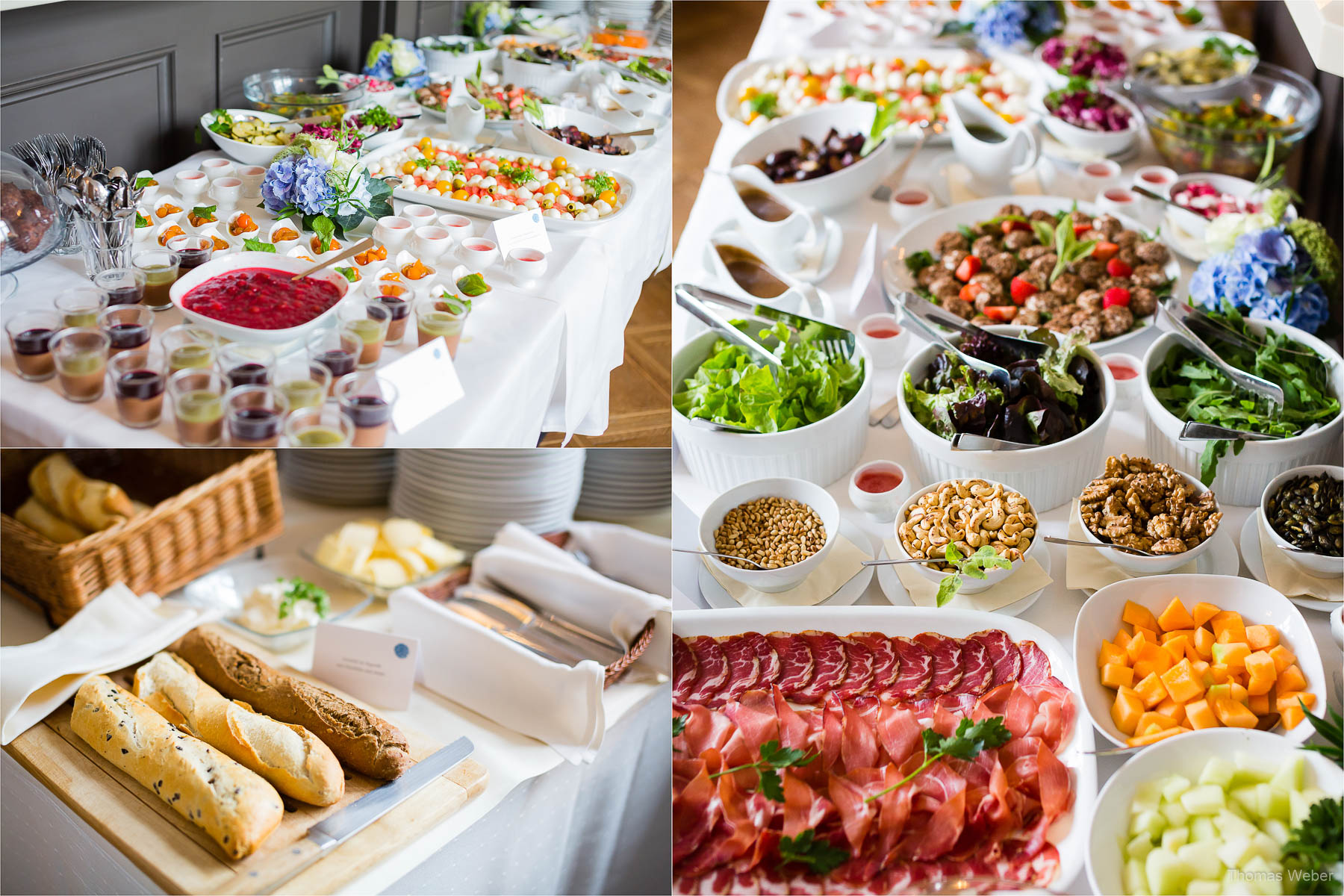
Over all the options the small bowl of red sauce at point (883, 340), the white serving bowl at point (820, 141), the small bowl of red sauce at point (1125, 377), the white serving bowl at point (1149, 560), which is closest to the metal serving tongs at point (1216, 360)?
the small bowl of red sauce at point (1125, 377)

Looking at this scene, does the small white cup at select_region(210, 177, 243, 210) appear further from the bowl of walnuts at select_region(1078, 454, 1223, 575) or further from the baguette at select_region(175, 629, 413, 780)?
the bowl of walnuts at select_region(1078, 454, 1223, 575)

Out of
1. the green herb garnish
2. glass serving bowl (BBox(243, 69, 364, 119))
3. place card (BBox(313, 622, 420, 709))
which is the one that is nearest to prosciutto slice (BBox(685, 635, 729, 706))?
place card (BBox(313, 622, 420, 709))

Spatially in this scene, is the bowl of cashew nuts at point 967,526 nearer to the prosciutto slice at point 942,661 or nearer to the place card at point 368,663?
the prosciutto slice at point 942,661

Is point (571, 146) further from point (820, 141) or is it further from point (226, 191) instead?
point (820, 141)

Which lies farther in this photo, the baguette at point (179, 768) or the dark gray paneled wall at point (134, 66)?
the dark gray paneled wall at point (134, 66)

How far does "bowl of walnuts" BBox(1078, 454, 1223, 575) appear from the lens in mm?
1280

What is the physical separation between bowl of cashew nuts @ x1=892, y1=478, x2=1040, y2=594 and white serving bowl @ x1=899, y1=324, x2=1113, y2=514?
3cm

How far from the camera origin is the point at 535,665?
136cm

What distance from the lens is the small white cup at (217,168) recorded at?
4.35 feet

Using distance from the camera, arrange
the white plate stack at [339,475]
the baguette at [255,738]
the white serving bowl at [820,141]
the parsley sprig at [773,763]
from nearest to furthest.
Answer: the parsley sprig at [773,763] < the baguette at [255,738] < the white plate stack at [339,475] < the white serving bowl at [820,141]

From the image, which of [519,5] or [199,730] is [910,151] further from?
[199,730]

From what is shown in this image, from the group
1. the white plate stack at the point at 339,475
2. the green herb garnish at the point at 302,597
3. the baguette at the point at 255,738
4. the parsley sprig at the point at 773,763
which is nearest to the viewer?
the parsley sprig at the point at 773,763

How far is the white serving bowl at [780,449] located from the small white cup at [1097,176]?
1.15 m

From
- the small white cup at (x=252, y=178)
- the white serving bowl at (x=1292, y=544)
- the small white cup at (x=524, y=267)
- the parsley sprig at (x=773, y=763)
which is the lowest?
the parsley sprig at (x=773, y=763)
